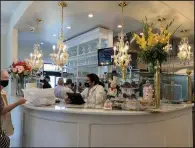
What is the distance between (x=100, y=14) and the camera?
3.75 m

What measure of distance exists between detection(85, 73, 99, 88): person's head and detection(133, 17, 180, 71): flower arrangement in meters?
0.63

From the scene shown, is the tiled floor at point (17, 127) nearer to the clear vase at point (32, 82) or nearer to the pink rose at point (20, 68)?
the clear vase at point (32, 82)

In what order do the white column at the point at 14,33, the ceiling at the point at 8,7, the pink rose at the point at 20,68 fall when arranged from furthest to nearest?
1. the white column at the point at 14,33
2. the ceiling at the point at 8,7
3. the pink rose at the point at 20,68

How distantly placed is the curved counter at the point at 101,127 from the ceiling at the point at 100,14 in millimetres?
1321

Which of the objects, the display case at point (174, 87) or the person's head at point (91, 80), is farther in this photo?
the display case at point (174, 87)

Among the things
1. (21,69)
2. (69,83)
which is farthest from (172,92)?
(21,69)

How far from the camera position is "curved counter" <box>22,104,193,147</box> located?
7.04 feet

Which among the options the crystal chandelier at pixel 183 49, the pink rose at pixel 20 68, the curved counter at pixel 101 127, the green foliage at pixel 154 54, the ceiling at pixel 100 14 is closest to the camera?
the curved counter at pixel 101 127

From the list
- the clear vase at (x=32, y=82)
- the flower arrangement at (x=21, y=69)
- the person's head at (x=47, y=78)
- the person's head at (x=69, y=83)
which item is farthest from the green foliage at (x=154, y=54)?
the flower arrangement at (x=21, y=69)

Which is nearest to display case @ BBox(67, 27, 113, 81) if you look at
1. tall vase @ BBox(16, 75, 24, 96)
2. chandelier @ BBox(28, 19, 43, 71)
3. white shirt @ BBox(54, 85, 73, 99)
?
white shirt @ BBox(54, 85, 73, 99)

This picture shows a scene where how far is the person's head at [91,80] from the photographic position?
2674mm

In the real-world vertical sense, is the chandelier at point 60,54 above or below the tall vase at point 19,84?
above

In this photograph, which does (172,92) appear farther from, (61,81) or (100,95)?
Answer: (61,81)

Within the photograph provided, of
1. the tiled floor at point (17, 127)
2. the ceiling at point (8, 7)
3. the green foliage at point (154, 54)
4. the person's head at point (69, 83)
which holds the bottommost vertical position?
the tiled floor at point (17, 127)
